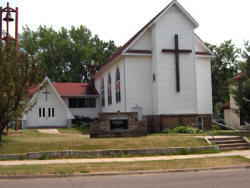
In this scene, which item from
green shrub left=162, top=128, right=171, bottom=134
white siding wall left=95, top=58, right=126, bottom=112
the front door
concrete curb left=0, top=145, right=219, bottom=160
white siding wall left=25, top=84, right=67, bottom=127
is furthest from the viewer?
the front door

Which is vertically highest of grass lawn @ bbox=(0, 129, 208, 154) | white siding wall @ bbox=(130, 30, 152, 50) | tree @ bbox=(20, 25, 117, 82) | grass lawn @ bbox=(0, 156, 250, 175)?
tree @ bbox=(20, 25, 117, 82)

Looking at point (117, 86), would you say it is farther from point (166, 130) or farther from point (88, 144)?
point (88, 144)

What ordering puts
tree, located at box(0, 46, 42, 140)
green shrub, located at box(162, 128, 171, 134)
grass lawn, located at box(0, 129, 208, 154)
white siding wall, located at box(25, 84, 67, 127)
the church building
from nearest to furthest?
1. grass lawn, located at box(0, 129, 208, 154)
2. tree, located at box(0, 46, 42, 140)
3. green shrub, located at box(162, 128, 171, 134)
4. the church building
5. white siding wall, located at box(25, 84, 67, 127)

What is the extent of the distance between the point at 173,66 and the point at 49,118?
14.7 meters

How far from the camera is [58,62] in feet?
199

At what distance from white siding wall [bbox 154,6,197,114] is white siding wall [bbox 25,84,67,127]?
12.1 meters

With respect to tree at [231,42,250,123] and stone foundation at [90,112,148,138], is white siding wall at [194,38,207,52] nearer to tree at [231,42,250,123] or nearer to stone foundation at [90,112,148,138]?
tree at [231,42,250,123]

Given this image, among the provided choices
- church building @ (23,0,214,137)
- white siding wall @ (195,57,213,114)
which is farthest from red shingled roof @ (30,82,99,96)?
white siding wall @ (195,57,213,114)

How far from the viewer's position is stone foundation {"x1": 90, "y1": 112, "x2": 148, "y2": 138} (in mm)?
21087

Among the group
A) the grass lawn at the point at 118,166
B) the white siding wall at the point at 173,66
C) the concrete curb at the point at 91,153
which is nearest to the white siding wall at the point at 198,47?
the white siding wall at the point at 173,66

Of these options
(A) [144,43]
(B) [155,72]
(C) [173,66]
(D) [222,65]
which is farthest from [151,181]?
(D) [222,65]

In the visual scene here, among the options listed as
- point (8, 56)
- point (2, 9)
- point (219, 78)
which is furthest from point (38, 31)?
point (8, 56)

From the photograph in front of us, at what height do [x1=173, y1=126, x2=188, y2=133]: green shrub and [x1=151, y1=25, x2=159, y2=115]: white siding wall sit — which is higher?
[x1=151, y1=25, x2=159, y2=115]: white siding wall

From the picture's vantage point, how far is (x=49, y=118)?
35.6 metres
